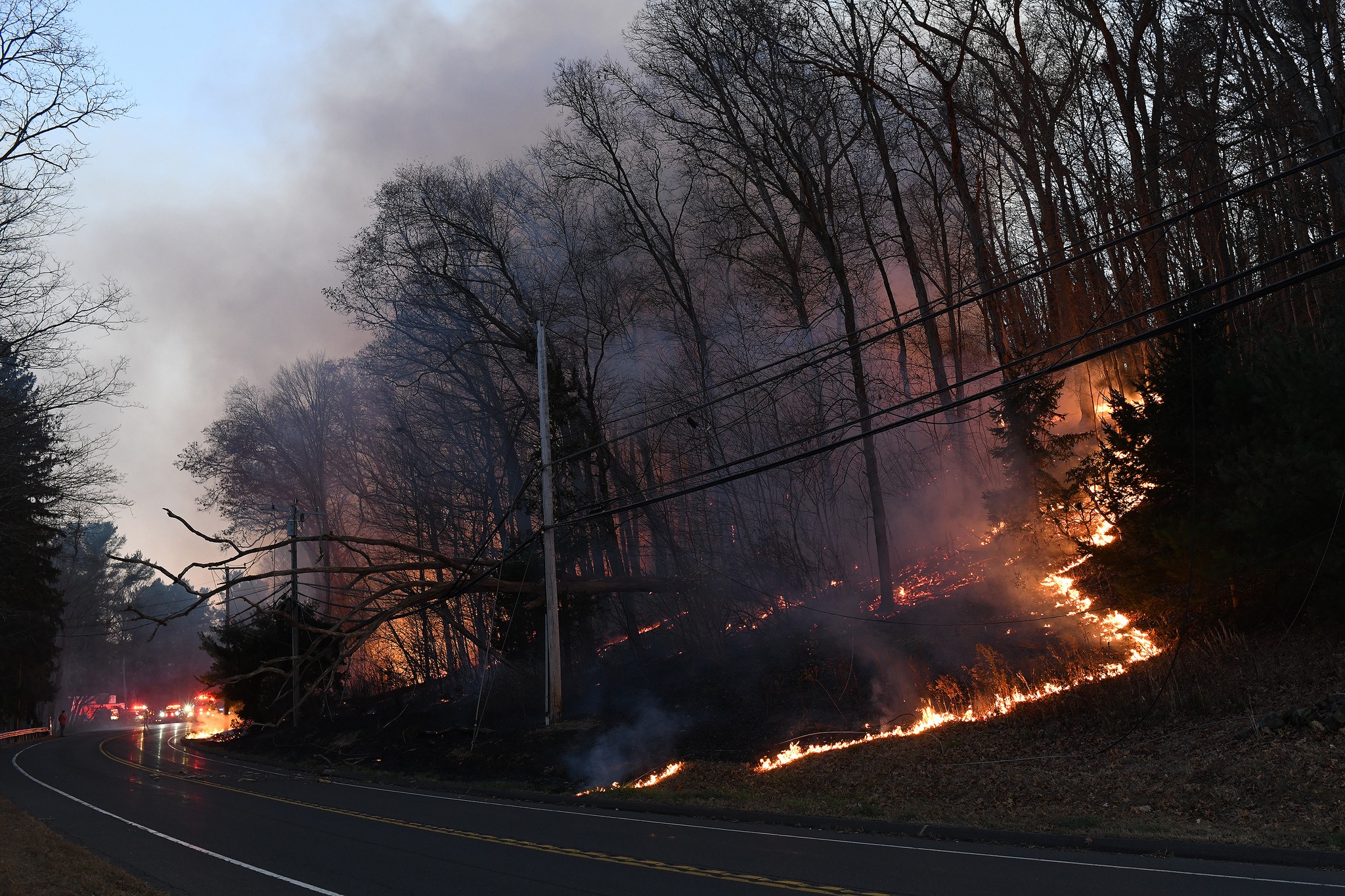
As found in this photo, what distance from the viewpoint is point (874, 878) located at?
8406mm

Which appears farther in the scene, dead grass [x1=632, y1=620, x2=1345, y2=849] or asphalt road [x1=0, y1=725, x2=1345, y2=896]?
dead grass [x1=632, y1=620, x2=1345, y2=849]

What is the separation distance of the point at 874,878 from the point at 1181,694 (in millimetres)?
7956

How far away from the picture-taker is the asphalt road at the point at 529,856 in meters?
8.17

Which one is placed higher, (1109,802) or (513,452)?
(513,452)

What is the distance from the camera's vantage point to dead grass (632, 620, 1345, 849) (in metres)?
9.94

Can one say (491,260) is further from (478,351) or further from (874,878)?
→ (874,878)

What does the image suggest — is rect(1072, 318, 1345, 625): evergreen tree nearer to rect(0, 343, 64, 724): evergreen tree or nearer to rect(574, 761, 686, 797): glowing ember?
rect(574, 761, 686, 797): glowing ember

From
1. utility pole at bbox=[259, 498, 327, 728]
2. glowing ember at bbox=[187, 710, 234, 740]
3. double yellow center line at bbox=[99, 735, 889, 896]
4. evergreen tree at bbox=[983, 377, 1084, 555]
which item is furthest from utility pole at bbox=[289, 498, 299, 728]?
evergreen tree at bbox=[983, 377, 1084, 555]

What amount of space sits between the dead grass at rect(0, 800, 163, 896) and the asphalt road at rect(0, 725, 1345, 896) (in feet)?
1.23

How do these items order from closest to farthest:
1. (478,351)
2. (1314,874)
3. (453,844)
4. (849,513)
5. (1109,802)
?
1. (1314,874)
2. (1109,802)
3. (453,844)
4. (849,513)
5. (478,351)

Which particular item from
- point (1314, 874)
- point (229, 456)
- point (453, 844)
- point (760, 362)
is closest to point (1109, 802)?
point (1314, 874)

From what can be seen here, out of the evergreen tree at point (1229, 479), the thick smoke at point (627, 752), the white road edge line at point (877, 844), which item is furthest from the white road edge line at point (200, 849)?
the evergreen tree at point (1229, 479)

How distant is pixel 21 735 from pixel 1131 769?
51844 mm

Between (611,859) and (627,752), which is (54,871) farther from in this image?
(627,752)
